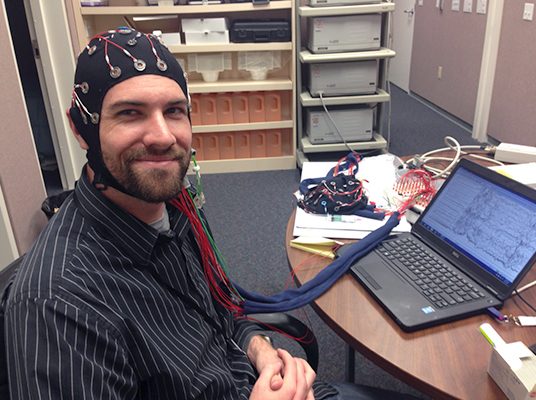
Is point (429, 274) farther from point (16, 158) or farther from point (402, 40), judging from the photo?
point (402, 40)

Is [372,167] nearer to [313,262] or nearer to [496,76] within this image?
[313,262]

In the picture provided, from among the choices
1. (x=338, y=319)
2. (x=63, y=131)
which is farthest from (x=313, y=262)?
(x=63, y=131)

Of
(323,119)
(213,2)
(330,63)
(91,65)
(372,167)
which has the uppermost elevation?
(213,2)

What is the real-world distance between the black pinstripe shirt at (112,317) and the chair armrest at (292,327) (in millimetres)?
132

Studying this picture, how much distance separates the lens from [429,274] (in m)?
0.93

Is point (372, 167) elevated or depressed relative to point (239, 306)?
elevated

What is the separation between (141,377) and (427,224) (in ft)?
2.39

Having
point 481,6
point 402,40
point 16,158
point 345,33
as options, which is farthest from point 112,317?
point 402,40

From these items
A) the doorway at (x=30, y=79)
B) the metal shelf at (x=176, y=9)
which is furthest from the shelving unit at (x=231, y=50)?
the doorway at (x=30, y=79)

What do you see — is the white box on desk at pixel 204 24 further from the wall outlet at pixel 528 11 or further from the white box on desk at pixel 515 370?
the white box on desk at pixel 515 370

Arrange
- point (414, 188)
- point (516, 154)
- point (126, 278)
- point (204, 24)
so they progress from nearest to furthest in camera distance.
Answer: point (126, 278) < point (414, 188) < point (516, 154) < point (204, 24)

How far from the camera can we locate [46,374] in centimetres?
58

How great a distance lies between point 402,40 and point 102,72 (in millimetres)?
5738

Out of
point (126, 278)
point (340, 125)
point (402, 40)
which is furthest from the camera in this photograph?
point (402, 40)
